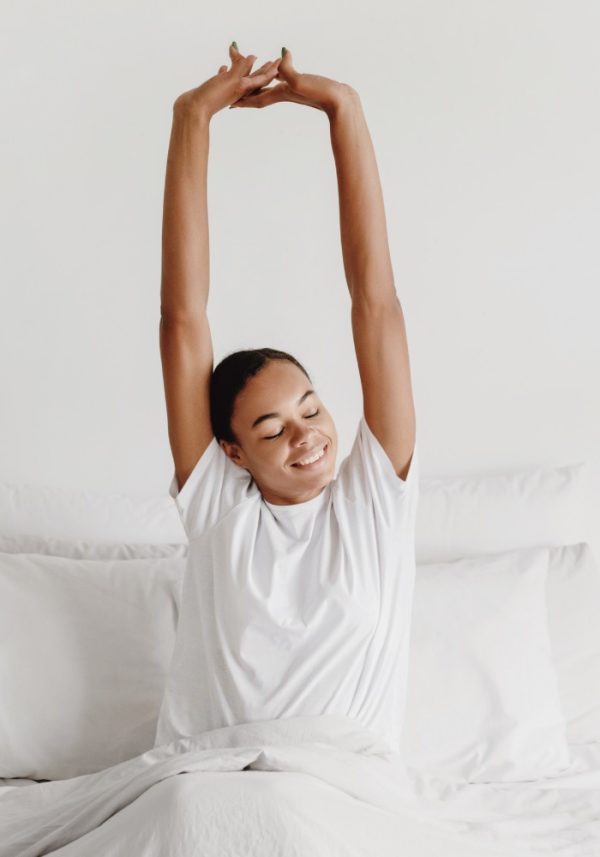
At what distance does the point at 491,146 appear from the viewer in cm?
275

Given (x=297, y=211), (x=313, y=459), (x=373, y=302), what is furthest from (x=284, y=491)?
(x=297, y=211)

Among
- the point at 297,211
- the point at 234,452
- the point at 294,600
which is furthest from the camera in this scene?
the point at 297,211

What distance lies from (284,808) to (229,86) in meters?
1.15

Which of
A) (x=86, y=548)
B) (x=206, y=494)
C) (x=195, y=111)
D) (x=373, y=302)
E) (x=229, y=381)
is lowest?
(x=86, y=548)

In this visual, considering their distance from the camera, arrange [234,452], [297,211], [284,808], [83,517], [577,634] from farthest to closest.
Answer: [297,211] < [83,517] < [577,634] < [234,452] < [284,808]

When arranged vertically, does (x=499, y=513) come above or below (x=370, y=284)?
below

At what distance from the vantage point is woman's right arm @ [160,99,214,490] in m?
1.99

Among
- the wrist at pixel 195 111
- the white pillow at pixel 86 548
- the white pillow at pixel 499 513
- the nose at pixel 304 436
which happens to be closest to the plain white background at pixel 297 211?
the white pillow at pixel 499 513

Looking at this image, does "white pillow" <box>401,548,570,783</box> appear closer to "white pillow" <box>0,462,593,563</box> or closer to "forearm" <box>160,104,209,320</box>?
"white pillow" <box>0,462,593,563</box>

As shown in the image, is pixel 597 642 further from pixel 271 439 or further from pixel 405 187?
pixel 405 187

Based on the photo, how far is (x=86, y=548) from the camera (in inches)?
96.8

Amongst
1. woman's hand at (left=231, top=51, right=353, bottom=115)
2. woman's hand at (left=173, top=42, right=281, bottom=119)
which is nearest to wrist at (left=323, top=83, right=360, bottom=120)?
woman's hand at (left=231, top=51, right=353, bottom=115)

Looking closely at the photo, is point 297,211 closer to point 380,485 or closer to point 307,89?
point 307,89

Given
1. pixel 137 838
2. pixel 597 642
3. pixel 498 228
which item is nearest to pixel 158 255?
pixel 498 228
